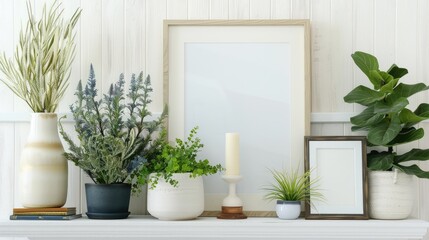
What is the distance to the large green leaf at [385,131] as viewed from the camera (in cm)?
208

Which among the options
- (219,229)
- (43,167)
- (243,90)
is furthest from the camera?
(243,90)

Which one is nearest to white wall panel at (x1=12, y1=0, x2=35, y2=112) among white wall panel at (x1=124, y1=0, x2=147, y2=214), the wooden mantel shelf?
white wall panel at (x1=124, y1=0, x2=147, y2=214)

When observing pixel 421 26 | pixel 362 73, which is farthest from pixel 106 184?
pixel 421 26

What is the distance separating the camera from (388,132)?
2098 mm

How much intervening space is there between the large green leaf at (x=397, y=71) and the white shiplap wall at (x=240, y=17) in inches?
4.2

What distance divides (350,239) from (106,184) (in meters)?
0.80

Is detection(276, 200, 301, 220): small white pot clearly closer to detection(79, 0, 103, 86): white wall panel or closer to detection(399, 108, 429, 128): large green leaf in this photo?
detection(399, 108, 429, 128): large green leaf

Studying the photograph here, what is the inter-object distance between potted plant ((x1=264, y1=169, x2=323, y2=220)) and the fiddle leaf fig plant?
0.20 metres

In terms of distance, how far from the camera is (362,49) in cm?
231

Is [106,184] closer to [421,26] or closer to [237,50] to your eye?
[237,50]

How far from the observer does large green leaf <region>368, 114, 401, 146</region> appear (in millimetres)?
2080

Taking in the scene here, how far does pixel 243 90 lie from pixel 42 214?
2.58 ft

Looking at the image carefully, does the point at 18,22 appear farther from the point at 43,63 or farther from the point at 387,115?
the point at 387,115

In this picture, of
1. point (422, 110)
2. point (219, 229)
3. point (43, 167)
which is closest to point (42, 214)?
point (43, 167)
